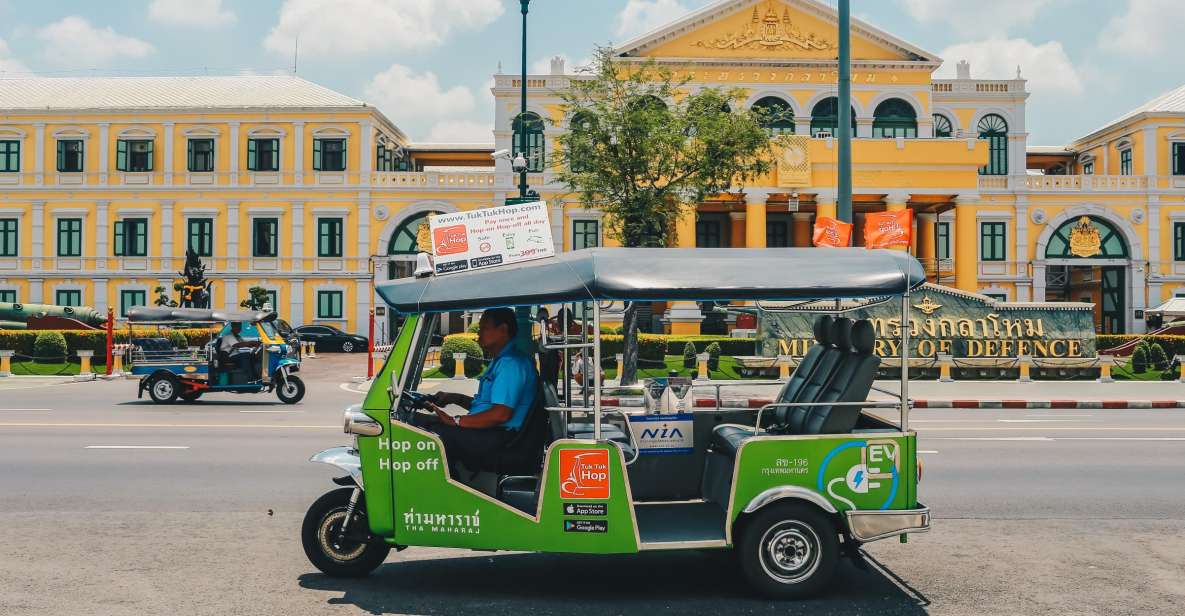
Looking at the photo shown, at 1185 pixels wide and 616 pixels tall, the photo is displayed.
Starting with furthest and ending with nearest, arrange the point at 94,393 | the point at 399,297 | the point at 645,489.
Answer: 1. the point at 94,393
2. the point at 645,489
3. the point at 399,297

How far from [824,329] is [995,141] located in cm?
4989

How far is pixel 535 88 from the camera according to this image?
5038cm

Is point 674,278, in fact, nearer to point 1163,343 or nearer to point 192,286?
point 1163,343

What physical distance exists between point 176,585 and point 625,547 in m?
2.85

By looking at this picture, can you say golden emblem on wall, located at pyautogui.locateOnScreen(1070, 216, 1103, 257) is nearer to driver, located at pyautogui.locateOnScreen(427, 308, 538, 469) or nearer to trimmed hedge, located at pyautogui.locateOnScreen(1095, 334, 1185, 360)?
trimmed hedge, located at pyautogui.locateOnScreen(1095, 334, 1185, 360)

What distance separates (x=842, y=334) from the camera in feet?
23.3

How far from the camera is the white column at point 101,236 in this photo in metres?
49.0

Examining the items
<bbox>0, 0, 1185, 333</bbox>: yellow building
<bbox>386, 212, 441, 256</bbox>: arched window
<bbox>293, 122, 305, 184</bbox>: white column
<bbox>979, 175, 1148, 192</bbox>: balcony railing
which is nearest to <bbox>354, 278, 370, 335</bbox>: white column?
<bbox>0, 0, 1185, 333</bbox>: yellow building

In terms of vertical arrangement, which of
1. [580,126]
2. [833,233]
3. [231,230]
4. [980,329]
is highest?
[580,126]

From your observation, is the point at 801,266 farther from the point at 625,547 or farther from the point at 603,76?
the point at 603,76

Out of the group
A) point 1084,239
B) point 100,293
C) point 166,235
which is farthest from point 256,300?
point 1084,239

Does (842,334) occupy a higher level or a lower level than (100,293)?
lower

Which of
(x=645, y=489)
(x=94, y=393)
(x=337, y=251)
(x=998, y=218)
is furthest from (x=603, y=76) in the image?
(x=998, y=218)

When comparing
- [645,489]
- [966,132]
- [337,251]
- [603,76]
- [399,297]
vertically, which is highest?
[966,132]
